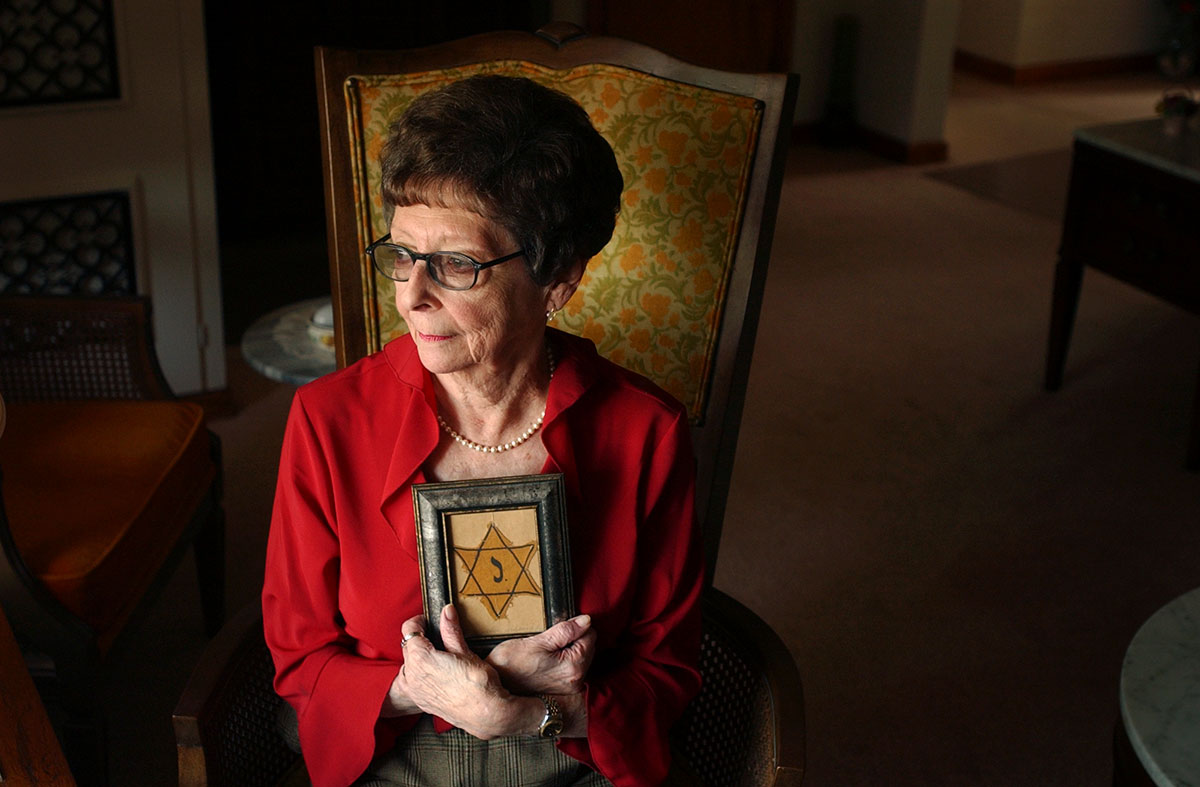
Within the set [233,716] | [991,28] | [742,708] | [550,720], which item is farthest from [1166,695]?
[991,28]

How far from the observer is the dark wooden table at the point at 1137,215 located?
10.9ft

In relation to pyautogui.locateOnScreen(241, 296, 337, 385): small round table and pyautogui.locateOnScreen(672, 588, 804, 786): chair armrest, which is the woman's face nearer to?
pyautogui.locateOnScreen(672, 588, 804, 786): chair armrest

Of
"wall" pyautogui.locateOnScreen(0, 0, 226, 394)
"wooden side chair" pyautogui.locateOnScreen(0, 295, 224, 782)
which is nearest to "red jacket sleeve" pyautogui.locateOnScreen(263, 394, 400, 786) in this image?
"wooden side chair" pyautogui.locateOnScreen(0, 295, 224, 782)

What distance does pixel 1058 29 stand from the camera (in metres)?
7.92

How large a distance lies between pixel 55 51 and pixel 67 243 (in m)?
0.48

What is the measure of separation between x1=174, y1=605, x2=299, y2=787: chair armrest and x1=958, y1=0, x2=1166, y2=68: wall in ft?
24.0

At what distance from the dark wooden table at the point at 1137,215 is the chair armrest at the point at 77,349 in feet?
8.43

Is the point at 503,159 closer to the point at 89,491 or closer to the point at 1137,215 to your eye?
the point at 89,491

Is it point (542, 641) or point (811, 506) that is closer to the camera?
point (542, 641)

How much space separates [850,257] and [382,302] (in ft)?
11.6

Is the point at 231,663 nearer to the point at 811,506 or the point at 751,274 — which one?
the point at 751,274

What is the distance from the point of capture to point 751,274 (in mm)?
1772

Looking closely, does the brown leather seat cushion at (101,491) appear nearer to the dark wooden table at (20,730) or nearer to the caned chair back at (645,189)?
the dark wooden table at (20,730)

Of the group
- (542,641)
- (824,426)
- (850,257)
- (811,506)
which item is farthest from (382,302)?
(850,257)
